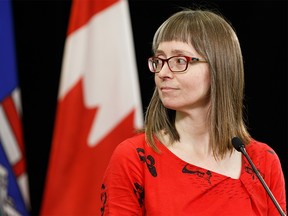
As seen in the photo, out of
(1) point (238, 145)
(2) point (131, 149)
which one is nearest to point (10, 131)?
(2) point (131, 149)

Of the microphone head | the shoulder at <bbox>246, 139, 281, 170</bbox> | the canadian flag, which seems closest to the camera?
the microphone head

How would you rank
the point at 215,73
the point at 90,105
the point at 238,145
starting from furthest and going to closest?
1. the point at 90,105
2. the point at 215,73
3. the point at 238,145

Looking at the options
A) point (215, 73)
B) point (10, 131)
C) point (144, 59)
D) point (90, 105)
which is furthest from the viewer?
point (144, 59)

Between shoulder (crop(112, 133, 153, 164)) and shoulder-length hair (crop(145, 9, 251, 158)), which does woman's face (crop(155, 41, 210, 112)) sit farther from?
shoulder (crop(112, 133, 153, 164))

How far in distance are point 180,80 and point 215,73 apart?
122 millimetres

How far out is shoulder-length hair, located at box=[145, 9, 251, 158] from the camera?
1705 mm

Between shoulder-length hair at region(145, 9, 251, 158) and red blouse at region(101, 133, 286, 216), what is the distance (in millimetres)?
73

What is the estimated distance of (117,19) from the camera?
305 cm

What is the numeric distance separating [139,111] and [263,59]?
0.86m

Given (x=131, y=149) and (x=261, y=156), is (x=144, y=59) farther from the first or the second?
(x=131, y=149)

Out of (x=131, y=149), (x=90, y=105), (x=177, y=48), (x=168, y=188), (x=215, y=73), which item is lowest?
(x=90, y=105)

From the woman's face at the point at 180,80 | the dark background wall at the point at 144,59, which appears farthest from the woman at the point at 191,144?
the dark background wall at the point at 144,59

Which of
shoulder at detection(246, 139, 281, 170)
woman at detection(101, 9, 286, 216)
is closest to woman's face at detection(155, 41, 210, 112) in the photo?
woman at detection(101, 9, 286, 216)

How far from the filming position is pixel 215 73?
172 centimetres
